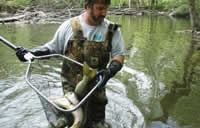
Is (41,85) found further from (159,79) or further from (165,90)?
(159,79)

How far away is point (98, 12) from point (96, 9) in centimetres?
4

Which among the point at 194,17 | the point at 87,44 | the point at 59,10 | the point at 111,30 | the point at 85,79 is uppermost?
the point at 111,30

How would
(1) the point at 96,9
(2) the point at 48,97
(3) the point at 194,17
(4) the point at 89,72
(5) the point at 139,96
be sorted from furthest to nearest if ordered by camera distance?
(3) the point at 194,17 < (5) the point at 139,96 < (2) the point at 48,97 < (1) the point at 96,9 < (4) the point at 89,72

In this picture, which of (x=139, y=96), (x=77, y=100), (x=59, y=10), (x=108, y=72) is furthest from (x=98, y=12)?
(x=59, y=10)

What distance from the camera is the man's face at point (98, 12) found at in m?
2.66

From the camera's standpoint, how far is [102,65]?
304 centimetres

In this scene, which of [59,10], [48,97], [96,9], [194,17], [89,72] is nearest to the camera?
[89,72]

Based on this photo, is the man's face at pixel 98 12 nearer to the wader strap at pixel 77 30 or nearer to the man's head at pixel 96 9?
the man's head at pixel 96 9

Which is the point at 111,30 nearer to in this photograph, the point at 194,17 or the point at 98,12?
the point at 98,12

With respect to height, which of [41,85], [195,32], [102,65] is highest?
[102,65]

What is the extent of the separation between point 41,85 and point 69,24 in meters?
0.93

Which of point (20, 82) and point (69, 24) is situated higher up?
point (69, 24)

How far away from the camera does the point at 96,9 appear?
2670 mm

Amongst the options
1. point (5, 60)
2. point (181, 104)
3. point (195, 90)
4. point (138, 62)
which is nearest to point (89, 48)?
point (181, 104)
